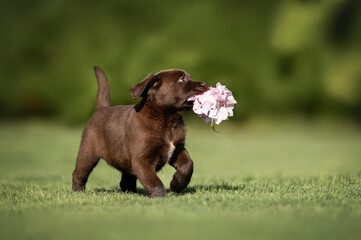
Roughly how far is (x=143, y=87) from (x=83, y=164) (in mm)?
1091

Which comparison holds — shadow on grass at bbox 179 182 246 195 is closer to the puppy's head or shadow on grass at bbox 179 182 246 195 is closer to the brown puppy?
the brown puppy

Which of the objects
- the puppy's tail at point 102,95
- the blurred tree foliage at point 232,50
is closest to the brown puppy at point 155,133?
the puppy's tail at point 102,95

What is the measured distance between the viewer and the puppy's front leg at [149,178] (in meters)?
3.99

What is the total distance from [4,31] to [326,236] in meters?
14.3

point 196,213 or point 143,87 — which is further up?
point 143,87

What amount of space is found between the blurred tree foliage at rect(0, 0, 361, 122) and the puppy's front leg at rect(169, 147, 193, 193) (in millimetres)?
9337

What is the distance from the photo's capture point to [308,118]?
46.6 feet

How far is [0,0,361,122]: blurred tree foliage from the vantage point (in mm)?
14008

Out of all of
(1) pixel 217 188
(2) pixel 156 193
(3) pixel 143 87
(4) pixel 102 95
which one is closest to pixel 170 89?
(3) pixel 143 87

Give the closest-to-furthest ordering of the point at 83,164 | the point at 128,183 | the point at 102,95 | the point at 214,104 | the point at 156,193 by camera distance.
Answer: the point at 156,193 < the point at 214,104 < the point at 83,164 < the point at 128,183 < the point at 102,95

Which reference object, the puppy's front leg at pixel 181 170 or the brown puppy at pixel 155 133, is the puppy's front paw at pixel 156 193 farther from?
the puppy's front leg at pixel 181 170

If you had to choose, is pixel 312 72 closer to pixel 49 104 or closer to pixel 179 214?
pixel 49 104

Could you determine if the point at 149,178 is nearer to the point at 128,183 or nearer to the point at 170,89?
the point at 170,89

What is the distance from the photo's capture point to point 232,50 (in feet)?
46.2
